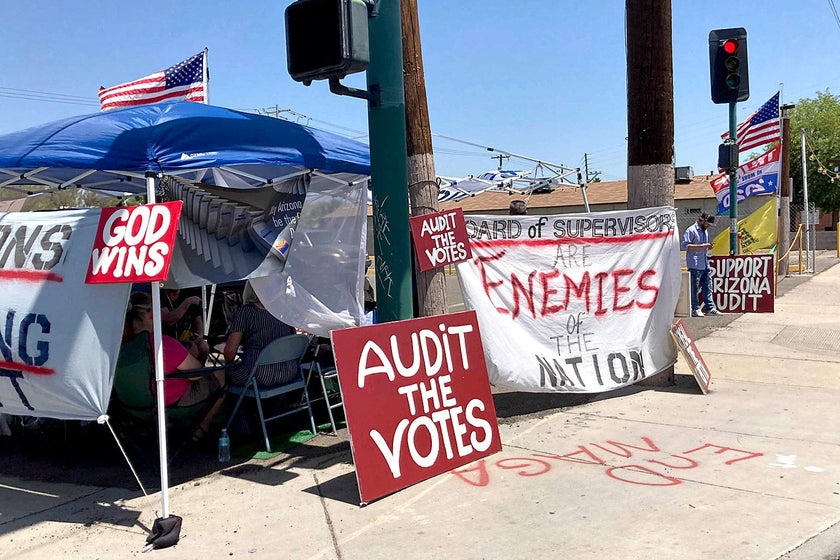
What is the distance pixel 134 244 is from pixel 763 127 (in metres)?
15.7

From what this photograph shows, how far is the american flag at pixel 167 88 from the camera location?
10.2 metres

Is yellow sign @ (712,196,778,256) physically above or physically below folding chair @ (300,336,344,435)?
above

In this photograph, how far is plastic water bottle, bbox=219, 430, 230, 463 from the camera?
5938 millimetres

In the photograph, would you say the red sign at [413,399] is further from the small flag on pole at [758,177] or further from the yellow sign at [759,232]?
the small flag on pole at [758,177]

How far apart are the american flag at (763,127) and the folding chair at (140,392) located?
14090mm

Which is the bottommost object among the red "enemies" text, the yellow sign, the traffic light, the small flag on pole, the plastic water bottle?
A: the plastic water bottle

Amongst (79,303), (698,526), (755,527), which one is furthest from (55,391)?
(755,527)

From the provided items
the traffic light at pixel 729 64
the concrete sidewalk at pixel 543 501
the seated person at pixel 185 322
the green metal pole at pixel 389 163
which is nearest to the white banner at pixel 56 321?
the concrete sidewalk at pixel 543 501

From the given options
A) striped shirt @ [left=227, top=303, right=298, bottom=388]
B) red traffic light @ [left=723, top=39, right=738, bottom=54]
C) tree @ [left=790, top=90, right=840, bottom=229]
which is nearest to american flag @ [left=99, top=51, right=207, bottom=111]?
striped shirt @ [left=227, top=303, right=298, bottom=388]

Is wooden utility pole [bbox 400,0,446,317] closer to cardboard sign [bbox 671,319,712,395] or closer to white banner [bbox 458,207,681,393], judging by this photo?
white banner [bbox 458,207,681,393]

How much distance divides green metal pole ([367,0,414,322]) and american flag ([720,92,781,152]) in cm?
1283

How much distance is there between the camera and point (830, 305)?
46.5ft

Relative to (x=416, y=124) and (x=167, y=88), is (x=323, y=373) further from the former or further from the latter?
(x=167, y=88)

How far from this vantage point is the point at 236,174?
7.38m
